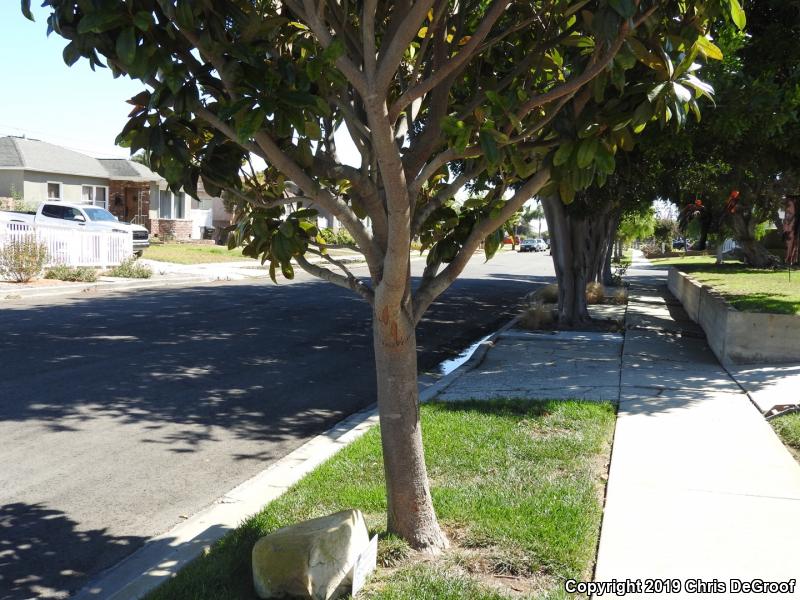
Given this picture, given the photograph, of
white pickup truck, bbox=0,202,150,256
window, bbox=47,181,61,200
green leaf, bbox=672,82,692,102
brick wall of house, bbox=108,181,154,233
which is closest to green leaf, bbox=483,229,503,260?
green leaf, bbox=672,82,692,102

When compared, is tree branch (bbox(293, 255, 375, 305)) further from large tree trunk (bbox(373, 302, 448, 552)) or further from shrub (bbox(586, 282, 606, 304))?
shrub (bbox(586, 282, 606, 304))

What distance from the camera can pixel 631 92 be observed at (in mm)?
4098

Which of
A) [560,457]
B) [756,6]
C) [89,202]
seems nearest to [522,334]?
[756,6]

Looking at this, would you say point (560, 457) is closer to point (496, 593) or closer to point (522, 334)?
point (496, 593)

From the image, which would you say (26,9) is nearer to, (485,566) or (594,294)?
(485,566)

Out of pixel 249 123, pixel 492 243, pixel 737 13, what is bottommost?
pixel 492 243

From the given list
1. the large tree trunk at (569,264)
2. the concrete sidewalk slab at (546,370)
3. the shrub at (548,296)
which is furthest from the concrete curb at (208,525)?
the shrub at (548,296)

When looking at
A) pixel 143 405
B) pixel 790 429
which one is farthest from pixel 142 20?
pixel 790 429

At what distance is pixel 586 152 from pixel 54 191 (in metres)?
37.5

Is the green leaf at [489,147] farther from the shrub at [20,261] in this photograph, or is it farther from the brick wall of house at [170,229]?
the brick wall of house at [170,229]

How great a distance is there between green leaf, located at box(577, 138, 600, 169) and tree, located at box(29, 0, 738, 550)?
2 centimetres

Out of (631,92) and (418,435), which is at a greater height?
(631,92)

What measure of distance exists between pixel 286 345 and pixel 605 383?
16.5 feet

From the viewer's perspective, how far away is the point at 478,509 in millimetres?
5082
